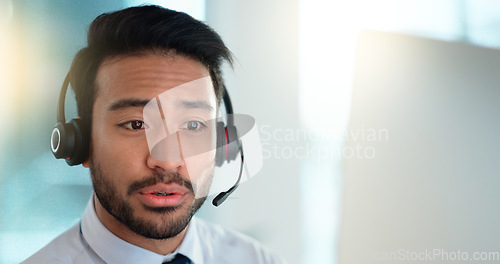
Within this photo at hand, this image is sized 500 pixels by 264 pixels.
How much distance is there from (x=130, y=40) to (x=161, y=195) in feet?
1.10

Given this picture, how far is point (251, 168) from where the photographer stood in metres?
1.16

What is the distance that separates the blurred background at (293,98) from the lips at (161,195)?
190 mm

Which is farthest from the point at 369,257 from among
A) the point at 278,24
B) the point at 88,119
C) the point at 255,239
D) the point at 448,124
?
the point at 88,119

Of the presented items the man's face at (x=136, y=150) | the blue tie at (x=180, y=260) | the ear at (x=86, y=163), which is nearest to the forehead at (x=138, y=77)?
the man's face at (x=136, y=150)

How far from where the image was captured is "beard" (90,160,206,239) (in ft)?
3.11

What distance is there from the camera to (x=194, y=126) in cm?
99

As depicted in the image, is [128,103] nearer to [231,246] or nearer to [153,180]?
[153,180]

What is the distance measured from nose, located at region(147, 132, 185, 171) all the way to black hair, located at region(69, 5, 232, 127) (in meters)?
0.15

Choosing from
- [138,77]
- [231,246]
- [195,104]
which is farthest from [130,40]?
[231,246]

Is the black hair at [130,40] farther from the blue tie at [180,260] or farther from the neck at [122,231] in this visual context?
the blue tie at [180,260]

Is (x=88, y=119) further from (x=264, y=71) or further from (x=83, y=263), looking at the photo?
(x=264, y=71)

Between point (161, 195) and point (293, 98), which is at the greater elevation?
point (293, 98)

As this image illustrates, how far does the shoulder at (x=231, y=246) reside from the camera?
1153mm

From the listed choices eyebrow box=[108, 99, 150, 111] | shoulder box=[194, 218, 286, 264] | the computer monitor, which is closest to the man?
eyebrow box=[108, 99, 150, 111]
